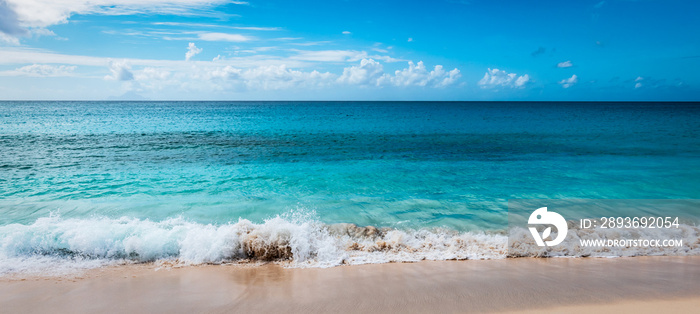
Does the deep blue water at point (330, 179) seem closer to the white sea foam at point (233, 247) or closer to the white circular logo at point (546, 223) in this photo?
the white circular logo at point (546, 223)

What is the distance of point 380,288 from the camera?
17.4ft

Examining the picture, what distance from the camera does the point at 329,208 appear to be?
994cm

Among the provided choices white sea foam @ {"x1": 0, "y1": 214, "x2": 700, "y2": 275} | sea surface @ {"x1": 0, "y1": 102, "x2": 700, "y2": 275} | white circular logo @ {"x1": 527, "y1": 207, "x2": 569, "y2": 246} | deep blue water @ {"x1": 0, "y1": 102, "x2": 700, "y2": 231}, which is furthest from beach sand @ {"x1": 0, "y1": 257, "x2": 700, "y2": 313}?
deep blue water @ {"x1": 0, "y1": 102, "x2": 700, "y2": 231}

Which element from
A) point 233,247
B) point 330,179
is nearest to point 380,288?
point 233,247

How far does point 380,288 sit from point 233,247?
10.3ft

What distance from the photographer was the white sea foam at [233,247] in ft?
21.8

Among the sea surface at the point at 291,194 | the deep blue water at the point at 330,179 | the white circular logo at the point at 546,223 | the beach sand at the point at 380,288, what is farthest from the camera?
the deep blue water at the point at 330,179

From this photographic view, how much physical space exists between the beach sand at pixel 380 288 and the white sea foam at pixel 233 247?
339 mm

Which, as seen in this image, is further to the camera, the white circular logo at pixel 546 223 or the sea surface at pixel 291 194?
the white circular logo at pixel 546 223

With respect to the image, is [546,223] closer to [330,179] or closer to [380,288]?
[380,288]

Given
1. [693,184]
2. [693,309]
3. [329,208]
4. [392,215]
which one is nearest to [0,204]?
[329,208]

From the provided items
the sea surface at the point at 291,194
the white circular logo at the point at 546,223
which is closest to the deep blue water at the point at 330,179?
the sea surface at the point at 291,194

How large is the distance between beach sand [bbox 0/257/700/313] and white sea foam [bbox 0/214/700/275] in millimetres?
339

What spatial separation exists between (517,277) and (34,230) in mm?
9394
